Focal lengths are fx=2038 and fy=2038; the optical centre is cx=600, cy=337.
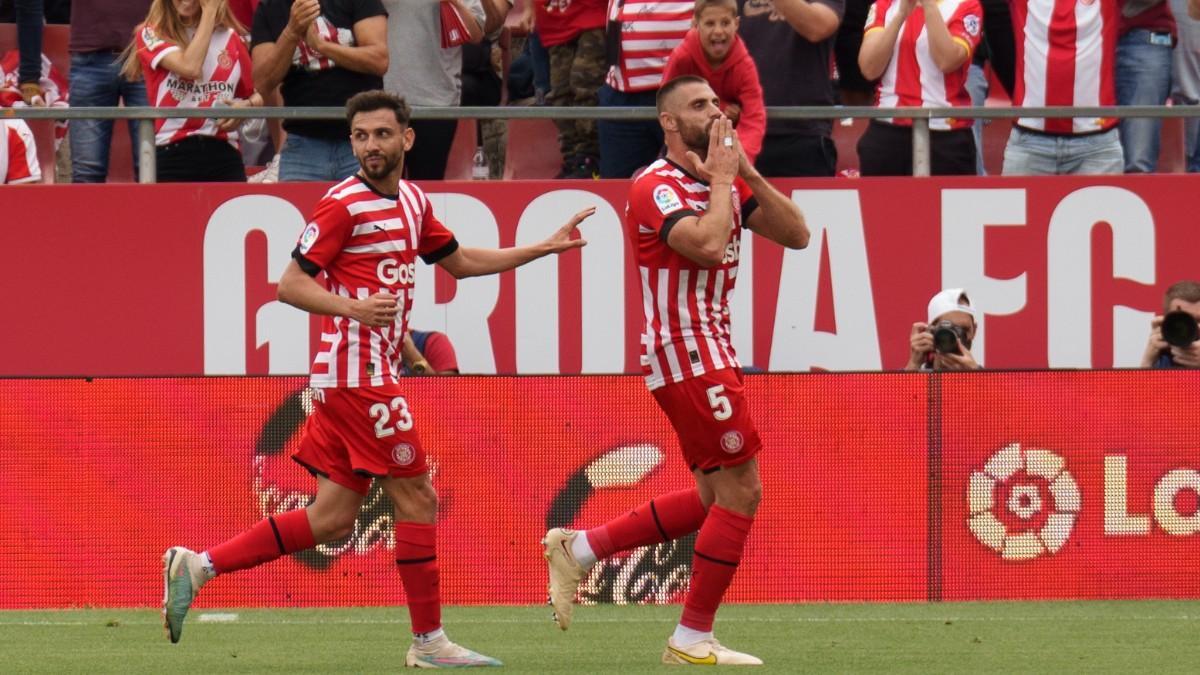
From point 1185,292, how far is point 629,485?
10.2ft

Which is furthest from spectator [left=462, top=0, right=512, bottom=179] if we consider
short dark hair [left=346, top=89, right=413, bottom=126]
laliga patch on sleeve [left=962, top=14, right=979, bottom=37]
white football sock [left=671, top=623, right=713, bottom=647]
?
white football sock [left=671, top=623, right=713, bottom=647]

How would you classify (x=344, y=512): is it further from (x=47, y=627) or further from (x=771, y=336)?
(x=771, y=336)

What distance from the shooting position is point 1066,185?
454 inches

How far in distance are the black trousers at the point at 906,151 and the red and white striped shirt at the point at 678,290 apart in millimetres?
4274

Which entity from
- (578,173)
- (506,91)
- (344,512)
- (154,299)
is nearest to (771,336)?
(578,173)

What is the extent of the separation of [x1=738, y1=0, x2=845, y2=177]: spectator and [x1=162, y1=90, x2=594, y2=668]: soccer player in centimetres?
411

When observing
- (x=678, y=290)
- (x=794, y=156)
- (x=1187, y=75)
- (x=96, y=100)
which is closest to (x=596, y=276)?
(x=794, y=156)

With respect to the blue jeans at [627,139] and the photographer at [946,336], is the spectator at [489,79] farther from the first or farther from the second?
the photographer at [946,336]

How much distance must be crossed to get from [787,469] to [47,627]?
12.0 ft

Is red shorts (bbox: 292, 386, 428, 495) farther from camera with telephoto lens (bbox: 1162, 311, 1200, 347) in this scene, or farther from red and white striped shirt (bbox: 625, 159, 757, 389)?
camera with telephoto lens (bbox: 1162, 311, 1200, 347)

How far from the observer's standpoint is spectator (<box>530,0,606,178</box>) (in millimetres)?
11812

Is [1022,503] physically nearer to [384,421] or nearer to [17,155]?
[384,421]

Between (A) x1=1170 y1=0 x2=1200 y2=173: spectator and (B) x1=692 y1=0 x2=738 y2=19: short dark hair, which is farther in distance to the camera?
(A) x1=1170 y1=0 x2=1200 y2=173: spectator

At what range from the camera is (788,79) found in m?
11.5
